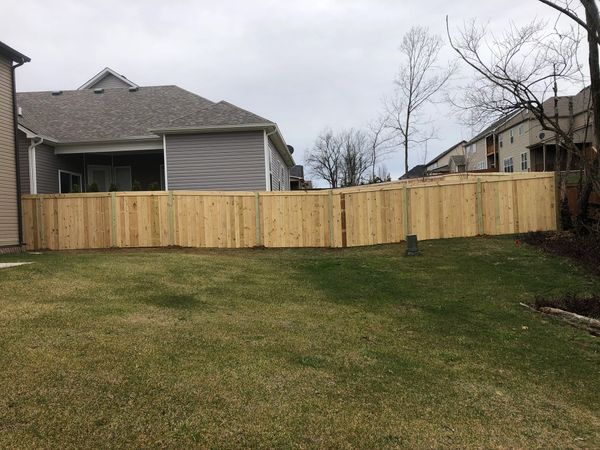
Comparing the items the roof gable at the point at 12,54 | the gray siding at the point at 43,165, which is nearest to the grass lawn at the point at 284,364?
the roof gable at the point at 12,54

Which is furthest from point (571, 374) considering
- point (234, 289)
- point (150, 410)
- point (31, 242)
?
point (31, 242)

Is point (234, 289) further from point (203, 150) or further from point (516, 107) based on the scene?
point (203, 150)

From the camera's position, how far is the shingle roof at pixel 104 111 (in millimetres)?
17516

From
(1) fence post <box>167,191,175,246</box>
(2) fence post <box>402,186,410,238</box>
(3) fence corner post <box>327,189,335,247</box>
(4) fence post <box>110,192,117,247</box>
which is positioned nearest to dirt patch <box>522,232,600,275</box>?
(2) fence post <box>402,186,410,238</box>

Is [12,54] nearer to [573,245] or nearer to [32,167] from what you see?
[32,167]

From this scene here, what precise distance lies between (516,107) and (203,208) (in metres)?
8.38

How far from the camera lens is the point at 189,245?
1397 cm

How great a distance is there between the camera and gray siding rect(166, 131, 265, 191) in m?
A: 16.5

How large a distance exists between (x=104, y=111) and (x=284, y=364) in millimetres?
17692

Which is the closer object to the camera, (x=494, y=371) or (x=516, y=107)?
(x=494, y=371)

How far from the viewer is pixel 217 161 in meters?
16.6

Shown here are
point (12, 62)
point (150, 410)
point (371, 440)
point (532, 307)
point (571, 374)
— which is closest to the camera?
point (371, 440)

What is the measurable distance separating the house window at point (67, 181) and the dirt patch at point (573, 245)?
14962 mm

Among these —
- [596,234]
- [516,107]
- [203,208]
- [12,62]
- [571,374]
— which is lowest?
[571,374]
